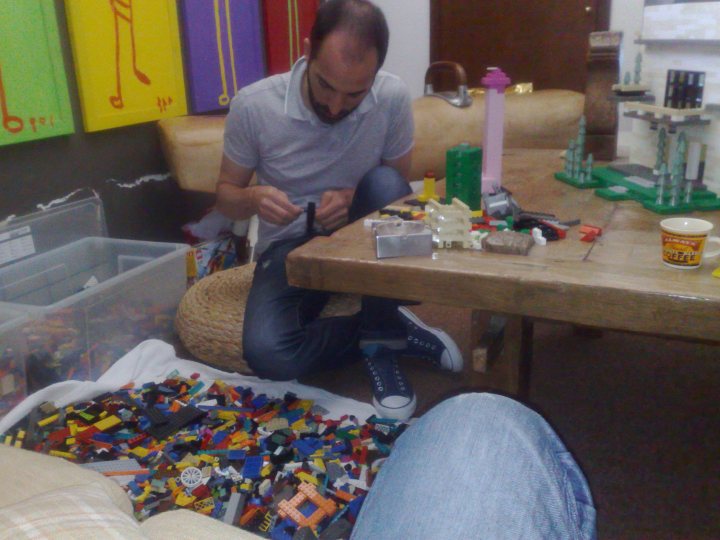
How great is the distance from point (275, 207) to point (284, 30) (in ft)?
4.95

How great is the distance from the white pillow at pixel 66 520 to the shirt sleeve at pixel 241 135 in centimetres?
140

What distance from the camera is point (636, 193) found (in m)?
1.26

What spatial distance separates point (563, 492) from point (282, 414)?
103 cm

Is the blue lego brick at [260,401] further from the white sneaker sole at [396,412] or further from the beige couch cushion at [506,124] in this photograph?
the beige couch cushion at [506,124]

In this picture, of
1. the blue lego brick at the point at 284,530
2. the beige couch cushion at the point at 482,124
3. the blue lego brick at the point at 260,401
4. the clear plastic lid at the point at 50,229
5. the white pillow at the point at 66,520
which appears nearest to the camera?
the white pillow at the point at 66,520

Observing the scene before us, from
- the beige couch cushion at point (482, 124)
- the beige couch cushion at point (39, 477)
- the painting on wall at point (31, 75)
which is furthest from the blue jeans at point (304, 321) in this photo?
Answer: the beige couch cushion at point (39, 477)

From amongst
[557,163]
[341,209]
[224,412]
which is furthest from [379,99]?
[224,412]

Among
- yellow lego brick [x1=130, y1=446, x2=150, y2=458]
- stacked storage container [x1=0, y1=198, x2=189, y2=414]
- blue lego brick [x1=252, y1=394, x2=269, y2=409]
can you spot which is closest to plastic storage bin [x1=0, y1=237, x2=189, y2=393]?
stacked storage container [x1=0, y1=198, x2=189, y2=414]

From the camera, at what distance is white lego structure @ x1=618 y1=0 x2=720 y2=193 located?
1194 millimetres

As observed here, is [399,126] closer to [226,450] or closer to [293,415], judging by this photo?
[293,415]

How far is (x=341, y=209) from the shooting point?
1.55 metres

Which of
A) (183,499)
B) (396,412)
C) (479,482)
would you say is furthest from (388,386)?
(479,482)

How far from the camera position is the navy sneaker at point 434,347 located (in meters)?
1.73

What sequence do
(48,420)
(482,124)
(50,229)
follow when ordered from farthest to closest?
(482,124) → (50,229) → (48,420)
